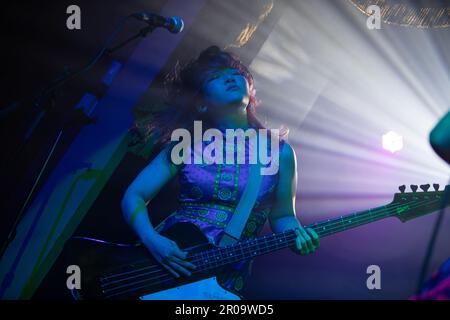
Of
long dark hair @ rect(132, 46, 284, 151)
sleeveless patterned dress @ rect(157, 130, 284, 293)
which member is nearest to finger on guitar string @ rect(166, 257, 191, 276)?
sleeveless patterned dress @ rect(157, 130, 284, 293)

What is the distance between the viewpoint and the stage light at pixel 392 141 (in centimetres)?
228

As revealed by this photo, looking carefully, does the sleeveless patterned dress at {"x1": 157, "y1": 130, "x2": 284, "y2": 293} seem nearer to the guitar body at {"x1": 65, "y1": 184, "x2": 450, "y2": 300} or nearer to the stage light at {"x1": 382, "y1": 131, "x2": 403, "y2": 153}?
the guitar body at {"x1": 65, "y1": 184, "x2": 450, "y2": 300}

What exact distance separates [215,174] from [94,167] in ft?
2.13

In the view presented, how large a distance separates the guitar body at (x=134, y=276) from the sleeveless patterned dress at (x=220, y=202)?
8 cm

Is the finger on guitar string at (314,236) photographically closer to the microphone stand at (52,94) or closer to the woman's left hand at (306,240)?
the woman's left hand at (306,240)

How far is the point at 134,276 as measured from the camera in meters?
1.90

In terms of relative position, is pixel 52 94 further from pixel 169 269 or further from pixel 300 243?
pixel 300 243

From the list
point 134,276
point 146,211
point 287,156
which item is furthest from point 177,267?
point 287,156

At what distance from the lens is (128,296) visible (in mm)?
1900

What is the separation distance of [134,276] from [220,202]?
0.51 m

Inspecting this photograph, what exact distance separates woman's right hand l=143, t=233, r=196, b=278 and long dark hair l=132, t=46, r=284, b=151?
0.55m

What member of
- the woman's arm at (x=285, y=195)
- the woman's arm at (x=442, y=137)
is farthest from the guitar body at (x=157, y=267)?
the woman's arm at (x=442, y=137)
